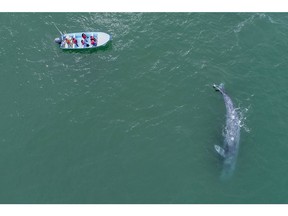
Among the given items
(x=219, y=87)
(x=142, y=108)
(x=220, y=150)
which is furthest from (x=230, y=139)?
(x=142, y=108)

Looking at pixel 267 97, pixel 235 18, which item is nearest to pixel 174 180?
pixel 267 97

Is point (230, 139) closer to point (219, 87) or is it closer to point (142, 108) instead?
point (219, 87)

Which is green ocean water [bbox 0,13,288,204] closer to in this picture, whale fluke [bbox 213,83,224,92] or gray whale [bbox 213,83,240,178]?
gray whale [bbox 213,83,240,178]

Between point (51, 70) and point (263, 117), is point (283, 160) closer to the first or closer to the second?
point (263, 117)

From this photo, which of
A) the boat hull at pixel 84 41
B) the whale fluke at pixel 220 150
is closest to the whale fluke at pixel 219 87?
the whale fluke at pixel 220 150

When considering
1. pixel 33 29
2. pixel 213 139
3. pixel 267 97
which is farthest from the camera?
pixel 33 29

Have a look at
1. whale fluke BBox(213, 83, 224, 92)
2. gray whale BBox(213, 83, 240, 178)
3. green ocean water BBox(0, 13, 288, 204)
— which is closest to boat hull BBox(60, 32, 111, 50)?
green ocean water BBox(0, 13, 288, 204)
